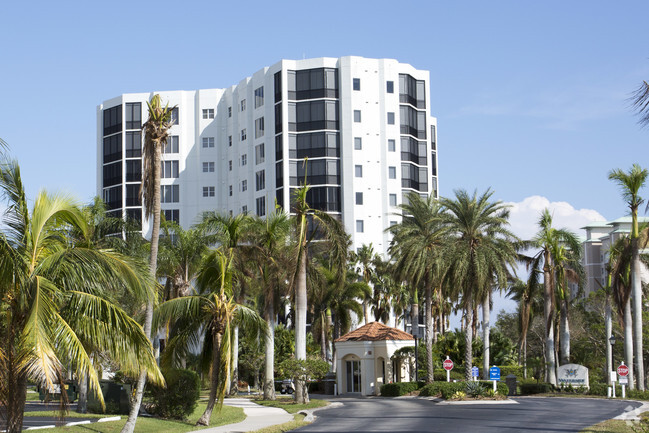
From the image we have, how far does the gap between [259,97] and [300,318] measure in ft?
183

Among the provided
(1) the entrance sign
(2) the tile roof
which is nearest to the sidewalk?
(2) the tile roof

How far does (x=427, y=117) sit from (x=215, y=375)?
72242 millimetres

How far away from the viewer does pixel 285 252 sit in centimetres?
4528

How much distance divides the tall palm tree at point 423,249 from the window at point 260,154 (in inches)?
1583

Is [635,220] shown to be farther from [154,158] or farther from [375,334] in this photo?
[154,158]

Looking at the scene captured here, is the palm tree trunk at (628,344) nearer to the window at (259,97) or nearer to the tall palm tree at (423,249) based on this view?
the tall palm tree at (423,249)

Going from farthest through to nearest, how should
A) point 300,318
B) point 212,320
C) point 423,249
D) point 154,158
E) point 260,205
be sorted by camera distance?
1. point 260,205
2. point 423,249
3. point 300,318
4. point 212,320
5. point 154,158

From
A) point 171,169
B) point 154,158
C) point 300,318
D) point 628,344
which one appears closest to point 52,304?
point 154,158

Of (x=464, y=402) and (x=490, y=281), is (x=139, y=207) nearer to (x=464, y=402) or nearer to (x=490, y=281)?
(x=490, y=281)

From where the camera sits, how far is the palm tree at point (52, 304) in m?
15.5

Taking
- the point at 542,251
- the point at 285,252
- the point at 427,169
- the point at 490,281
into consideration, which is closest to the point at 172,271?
the point at 285,252

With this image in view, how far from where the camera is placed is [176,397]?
98.4ft

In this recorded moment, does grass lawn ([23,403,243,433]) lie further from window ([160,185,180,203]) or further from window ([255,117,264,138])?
window ([160,185,180,203])

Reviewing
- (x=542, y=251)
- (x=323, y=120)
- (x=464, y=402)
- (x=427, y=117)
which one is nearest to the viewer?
(x=464, y=402)
